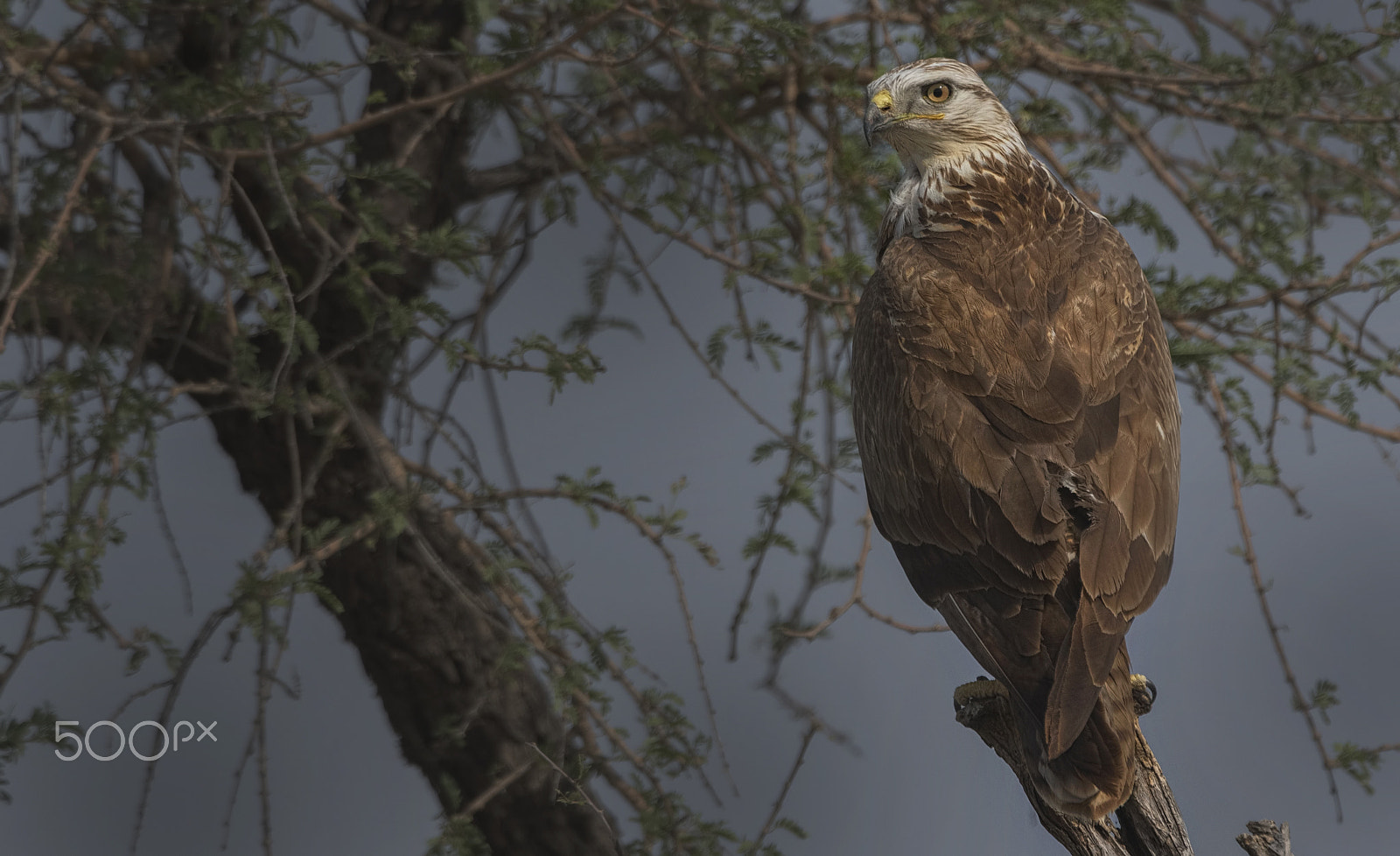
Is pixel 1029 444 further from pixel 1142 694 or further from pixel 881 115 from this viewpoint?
pixel 881 115

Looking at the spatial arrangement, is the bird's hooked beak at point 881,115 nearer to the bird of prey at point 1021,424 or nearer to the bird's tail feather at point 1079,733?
the bird of prey at point 1021,424

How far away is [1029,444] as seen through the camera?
123 centimetres

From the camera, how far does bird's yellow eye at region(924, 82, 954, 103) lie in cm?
154

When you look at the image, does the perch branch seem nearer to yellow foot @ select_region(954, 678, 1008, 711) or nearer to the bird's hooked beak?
yellow foot @ select_region(954, 678, 1008, 711)

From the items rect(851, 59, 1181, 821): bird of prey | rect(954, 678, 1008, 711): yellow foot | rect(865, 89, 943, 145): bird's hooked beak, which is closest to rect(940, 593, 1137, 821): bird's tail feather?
rect(851, 59, 1181, 821): bird of prey

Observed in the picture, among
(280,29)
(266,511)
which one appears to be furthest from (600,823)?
(280,29)

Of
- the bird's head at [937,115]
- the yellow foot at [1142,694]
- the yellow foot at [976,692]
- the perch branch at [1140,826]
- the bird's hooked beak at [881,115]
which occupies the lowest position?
the perch branch at [1140,826]

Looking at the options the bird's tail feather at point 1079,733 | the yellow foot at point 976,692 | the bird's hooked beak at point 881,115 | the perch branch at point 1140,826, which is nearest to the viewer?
the bird's tail feather at point 1079,733

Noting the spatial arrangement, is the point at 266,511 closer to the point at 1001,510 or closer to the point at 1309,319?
the point at 1001,510

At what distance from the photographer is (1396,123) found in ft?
6.31

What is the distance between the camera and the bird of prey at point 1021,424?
114cm

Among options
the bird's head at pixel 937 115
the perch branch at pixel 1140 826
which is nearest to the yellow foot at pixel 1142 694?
the perch branch at pixel 1140 826

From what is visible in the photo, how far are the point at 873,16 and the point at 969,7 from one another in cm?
13

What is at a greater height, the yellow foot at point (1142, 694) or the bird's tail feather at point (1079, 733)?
the yellow foot at point (1142, 694)
